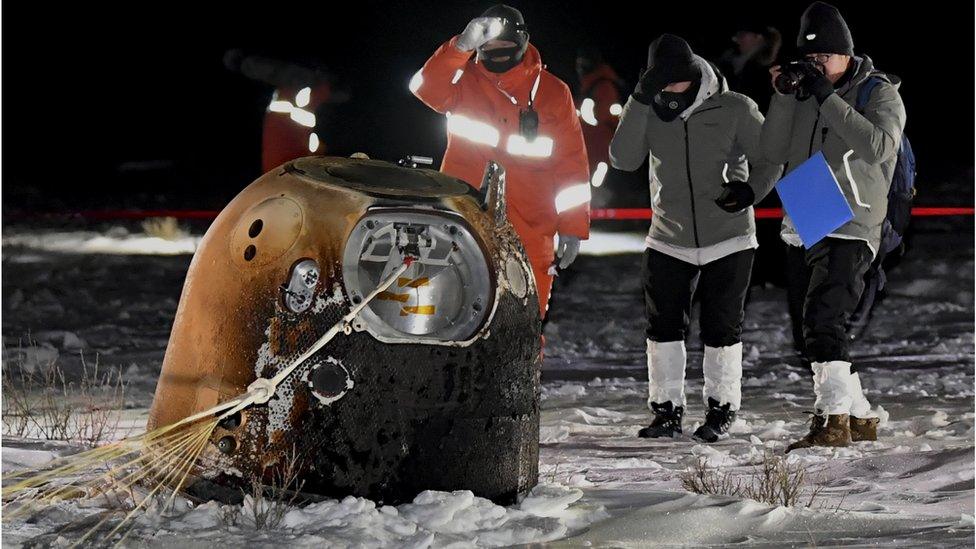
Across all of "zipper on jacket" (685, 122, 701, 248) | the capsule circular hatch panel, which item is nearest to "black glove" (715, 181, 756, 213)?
"zipper on jacket" (685, 122, 701, 248)

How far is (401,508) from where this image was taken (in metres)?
4.41

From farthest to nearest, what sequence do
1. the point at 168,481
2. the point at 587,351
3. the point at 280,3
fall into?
1. the point at 280,3
2. the point at 587,351
3. the point at 168,481

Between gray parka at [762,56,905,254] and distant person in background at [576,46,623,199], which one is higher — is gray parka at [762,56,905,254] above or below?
below

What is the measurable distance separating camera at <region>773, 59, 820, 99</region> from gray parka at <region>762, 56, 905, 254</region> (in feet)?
0.22

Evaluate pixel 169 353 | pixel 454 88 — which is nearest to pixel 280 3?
pixel 454 88

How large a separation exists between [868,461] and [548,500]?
63.3 inches

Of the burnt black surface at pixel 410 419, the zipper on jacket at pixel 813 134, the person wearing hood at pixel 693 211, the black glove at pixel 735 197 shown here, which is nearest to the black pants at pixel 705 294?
the person wearing hood at pixel 693 211

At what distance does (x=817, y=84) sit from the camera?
6.21m

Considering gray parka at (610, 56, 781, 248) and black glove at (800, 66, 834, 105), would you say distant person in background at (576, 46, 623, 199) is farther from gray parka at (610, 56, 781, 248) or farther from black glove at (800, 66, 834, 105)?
black glove at (800, 66, 834, 105)

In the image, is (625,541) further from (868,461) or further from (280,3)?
(280,3)

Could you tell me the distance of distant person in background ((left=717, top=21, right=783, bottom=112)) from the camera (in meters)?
10.8

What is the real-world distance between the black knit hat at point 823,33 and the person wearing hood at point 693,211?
46cm

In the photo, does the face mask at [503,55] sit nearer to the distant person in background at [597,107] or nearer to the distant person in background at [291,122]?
the distant person in background at [291,122]

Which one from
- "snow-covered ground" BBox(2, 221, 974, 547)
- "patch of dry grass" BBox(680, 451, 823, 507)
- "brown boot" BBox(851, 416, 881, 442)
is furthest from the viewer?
"brown boot" BBox(851, 416, 881, 442)
